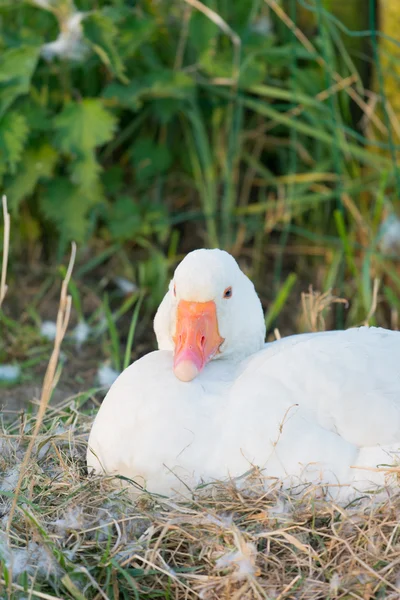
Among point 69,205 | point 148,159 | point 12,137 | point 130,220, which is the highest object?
point 12,137

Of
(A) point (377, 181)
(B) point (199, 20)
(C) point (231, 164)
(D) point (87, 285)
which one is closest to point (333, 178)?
(A) point (377, 181)

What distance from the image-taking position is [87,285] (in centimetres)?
499

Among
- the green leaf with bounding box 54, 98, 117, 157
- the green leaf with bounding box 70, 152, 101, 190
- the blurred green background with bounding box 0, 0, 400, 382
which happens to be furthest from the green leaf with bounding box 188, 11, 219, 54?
the green leaf with bounding box 70, 152, 101, 190

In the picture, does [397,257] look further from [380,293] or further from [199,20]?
[199,20]

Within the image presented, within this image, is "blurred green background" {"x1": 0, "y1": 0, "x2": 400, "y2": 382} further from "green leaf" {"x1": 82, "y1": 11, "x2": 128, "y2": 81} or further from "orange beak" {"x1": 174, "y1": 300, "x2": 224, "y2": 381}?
"orange beak" {"x1": 174, "y1": 300, "x2": 224, "y2": 381}

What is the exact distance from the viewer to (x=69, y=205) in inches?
181

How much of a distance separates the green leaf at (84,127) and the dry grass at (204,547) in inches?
82.9

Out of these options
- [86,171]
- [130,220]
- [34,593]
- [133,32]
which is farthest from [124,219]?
[34,593]

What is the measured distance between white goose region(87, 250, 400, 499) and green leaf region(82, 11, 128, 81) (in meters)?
1.65

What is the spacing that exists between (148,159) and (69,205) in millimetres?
559

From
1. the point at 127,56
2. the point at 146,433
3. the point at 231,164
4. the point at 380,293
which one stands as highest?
the point at 127,56

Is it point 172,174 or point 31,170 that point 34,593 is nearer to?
point 31,170

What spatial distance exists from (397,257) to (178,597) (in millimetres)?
2687

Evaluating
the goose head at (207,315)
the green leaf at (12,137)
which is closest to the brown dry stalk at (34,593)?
the goose head at (207,315)
